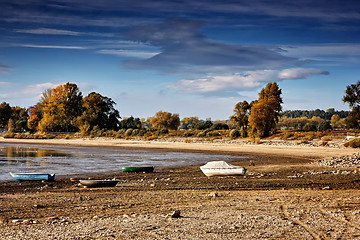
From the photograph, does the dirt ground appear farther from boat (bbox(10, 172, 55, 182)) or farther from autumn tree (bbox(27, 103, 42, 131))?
autumn tree (bbox(27, 103, 42, 131))

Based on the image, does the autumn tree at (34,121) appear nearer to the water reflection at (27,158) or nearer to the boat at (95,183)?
the water reflection at (27,158)

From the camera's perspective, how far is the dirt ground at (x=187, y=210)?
8867 mm

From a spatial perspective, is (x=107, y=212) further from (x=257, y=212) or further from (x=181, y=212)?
(x=257, y=212)

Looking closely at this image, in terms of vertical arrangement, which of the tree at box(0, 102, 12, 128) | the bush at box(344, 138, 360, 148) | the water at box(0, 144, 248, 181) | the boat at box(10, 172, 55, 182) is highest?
the tree at box(0, 102, 12, 128)

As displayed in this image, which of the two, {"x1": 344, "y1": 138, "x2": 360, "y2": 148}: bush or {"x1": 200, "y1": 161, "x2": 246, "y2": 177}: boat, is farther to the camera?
{"x1": 344, "y1": 138, "x2": 360, "y2": 148}: bush

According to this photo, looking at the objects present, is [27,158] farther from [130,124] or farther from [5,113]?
[5,113]

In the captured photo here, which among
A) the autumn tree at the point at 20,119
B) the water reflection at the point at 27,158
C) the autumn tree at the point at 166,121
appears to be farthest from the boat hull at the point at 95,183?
the autumn tree at the point at 20,119

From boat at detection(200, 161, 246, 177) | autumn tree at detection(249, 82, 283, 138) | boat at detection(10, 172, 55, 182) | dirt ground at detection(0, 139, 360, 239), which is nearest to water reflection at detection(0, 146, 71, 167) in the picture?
boat at detection(10, 172, 55, 182)

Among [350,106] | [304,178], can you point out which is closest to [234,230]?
[304,178]

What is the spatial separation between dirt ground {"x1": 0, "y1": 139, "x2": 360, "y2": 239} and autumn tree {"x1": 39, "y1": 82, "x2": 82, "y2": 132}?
249 ft

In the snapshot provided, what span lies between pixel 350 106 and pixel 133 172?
135ft

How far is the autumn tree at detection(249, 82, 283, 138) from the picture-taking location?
57.3 meters

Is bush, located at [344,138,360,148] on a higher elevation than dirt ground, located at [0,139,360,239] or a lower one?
higher

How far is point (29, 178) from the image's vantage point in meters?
19.8
